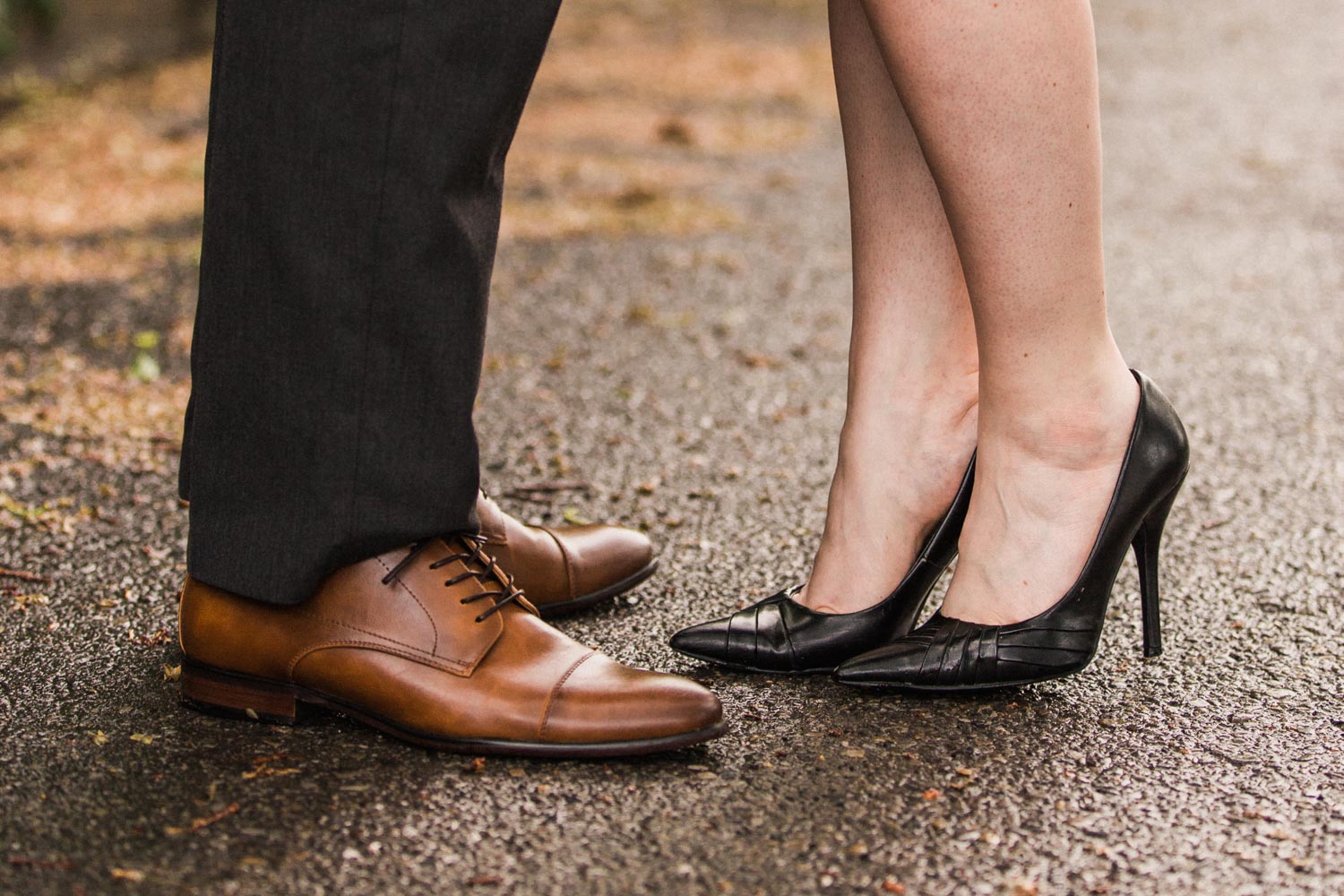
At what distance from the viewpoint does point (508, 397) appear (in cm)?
236

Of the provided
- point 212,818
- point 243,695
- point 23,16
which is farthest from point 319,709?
point 23,16

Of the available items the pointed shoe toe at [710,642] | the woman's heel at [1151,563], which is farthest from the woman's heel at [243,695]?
the woman's heel at [1151,563]

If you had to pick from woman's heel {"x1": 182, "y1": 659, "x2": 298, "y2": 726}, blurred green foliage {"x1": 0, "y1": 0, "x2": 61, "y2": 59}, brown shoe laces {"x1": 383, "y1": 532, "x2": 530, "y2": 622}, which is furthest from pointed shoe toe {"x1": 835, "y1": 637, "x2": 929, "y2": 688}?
blurred green foliage {"x1": 0, "y1": 0, "x2": 61, "y2": 59}

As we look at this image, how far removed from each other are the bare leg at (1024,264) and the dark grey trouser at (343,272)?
0.36 metres

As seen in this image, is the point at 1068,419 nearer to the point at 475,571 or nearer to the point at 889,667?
the point at 889,667

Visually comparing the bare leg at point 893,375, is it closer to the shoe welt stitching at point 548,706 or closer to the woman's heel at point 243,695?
the shoe welt stitching at point 548,706

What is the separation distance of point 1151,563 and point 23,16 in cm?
596

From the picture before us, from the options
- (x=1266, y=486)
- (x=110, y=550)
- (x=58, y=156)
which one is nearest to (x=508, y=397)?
(x=110, y=550)

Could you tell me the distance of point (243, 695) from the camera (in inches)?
49.2

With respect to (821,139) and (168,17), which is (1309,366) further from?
(168,17)

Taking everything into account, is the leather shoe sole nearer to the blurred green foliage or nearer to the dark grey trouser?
the dark grey trouser

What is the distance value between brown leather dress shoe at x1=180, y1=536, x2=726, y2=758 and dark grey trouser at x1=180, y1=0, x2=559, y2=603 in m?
A: 0.04

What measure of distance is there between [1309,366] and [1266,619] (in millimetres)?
1165

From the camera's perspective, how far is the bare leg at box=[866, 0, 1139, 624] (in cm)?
116
